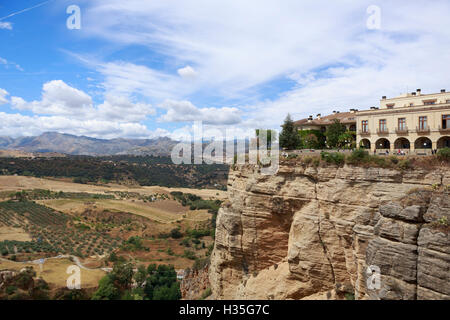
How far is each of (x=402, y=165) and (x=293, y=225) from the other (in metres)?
6.88

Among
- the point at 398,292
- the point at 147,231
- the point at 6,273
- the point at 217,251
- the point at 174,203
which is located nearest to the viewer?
the point at 398,292

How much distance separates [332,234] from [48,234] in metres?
49.2

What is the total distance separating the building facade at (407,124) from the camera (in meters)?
19.6

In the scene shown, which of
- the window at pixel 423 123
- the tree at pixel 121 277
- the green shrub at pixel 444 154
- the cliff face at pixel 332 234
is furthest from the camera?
the tree at pixel 121 277

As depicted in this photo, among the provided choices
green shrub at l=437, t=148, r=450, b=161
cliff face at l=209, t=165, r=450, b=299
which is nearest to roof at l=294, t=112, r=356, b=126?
cliff face at l=209, t=165, r=450, b=299

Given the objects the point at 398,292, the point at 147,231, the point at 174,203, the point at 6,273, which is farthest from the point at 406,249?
the point at 174,203

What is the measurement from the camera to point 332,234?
15531mm

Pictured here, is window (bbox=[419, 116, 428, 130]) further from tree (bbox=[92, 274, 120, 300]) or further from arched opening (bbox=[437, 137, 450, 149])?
tree (bbox=[92, 274, 120, 300])

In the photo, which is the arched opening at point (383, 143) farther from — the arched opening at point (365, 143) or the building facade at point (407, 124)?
the arched opening at point (365, 143)

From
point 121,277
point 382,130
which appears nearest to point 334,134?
point 382,130

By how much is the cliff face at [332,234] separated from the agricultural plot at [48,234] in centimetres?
2983

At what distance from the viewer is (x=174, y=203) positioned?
83250mm

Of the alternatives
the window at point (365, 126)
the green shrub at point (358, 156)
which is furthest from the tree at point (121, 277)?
the window at point (365, 126)
